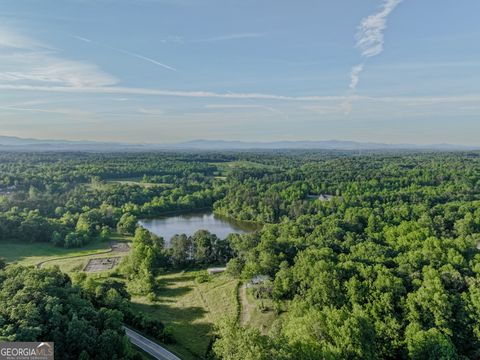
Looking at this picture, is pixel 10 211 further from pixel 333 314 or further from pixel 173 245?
pixel 333 314

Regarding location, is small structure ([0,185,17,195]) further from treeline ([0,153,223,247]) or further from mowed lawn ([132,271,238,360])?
mowed lawn ([132,271,238,360])

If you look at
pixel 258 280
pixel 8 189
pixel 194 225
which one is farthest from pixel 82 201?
pixel 258 280

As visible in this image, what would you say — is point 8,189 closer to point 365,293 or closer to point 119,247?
point 119,247

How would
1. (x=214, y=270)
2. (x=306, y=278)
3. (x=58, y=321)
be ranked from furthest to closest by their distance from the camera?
(x=214, y=270), (x=306, y=278), (x=58, y=321)

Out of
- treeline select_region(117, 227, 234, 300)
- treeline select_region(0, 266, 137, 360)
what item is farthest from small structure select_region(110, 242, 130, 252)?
treeline select_region(0, 266, 137, 360)

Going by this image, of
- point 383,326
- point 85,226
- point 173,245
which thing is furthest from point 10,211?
point 383,326

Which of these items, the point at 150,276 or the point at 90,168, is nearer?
the point at 150,276
